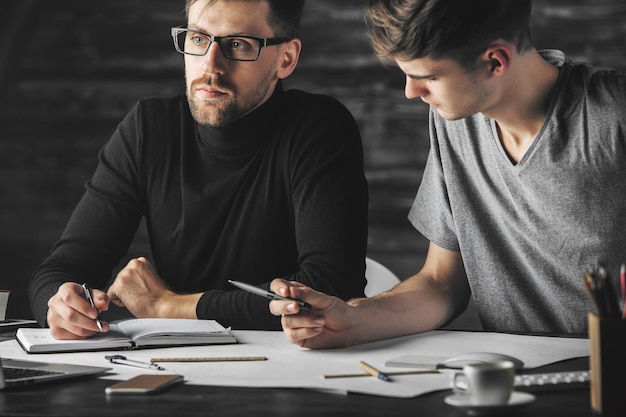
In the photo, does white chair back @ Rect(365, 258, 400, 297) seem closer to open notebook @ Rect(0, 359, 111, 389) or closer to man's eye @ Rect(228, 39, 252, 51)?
man's eye @ Rect(228, 39, 252, 51)

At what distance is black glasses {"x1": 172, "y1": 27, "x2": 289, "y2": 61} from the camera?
83.5 inches

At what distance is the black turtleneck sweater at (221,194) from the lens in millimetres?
2092

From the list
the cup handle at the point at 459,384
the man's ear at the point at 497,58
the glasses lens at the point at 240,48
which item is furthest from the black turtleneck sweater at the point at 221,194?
the cup handle at the point at 459,384

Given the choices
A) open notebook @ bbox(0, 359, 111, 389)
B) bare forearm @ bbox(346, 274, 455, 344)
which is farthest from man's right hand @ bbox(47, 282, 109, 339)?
bare forearm @ bbox(346, 274, 455, 344)

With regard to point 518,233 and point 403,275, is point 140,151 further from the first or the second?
point 403,275

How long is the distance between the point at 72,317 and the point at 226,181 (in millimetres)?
669

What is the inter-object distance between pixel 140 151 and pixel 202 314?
55 centimetres

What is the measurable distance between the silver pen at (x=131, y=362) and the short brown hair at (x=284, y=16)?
40.7 inches

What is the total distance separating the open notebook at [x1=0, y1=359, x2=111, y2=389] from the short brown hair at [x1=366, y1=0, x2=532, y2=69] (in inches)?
33.0

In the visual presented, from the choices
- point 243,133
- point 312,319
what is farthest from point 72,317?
point 243,133

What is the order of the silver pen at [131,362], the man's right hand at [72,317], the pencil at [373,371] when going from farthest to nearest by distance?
the man's right hand at [72,317], the silver pen at [131,362], the pencil at [373,371]

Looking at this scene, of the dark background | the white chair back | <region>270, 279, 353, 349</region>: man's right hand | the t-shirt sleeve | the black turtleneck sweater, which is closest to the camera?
<region>270, 279, 353, 349</region>: man's right hand

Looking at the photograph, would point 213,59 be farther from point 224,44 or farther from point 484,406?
point 484,406

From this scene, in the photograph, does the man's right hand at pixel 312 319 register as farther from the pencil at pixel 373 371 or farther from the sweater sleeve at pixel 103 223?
the sweater sleeve at pixel 103 223
